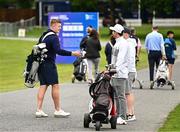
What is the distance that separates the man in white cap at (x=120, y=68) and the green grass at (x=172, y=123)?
33.6 inches

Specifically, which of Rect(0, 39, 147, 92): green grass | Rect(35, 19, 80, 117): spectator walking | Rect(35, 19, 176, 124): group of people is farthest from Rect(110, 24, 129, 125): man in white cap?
Rect(0, 39, 147, 92): green grass

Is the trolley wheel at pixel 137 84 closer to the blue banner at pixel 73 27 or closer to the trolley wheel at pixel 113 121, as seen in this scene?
the trolley wheel at pixel 113 121

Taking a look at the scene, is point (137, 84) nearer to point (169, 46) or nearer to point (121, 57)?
point (169, 46)

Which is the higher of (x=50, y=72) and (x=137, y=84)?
(x=50, y=72)

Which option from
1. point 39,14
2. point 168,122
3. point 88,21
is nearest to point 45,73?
point 168,122

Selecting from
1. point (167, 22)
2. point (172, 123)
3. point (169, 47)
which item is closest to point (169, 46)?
point (169, 47)

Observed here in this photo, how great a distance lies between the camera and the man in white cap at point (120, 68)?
43.5ft

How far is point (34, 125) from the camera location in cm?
1322

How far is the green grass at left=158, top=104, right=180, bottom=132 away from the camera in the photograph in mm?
12719

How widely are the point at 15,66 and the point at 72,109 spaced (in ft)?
55.1

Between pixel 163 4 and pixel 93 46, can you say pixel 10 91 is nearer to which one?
pixel 93 46

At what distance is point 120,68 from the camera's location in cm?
1334

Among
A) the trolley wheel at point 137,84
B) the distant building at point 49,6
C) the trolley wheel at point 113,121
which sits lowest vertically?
the trolley wheel at point 137,84

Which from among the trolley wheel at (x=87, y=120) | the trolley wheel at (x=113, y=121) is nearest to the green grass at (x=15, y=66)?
the trolley wheel at (x=87, y=120)
